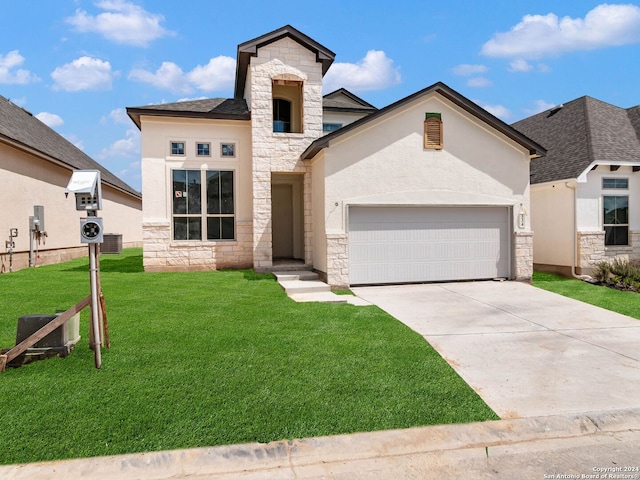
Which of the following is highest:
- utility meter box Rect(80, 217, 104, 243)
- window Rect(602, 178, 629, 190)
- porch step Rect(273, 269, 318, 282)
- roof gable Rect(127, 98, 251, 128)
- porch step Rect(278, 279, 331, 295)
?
roof gable Rect(127, 98, 251, 128)

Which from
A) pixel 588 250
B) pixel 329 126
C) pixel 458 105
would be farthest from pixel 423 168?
pixel 588 250

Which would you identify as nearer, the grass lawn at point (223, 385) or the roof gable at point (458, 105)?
the grass lawn at point (223, 385)

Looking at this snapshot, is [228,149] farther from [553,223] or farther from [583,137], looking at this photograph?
[583,137]

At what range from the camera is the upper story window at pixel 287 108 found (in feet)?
47.6

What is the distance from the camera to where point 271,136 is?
13.5 m

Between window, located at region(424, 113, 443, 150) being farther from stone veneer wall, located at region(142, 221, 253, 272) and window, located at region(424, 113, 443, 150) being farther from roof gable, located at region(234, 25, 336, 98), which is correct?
stone veneer wall, located at region(142, 221, 253, 272)

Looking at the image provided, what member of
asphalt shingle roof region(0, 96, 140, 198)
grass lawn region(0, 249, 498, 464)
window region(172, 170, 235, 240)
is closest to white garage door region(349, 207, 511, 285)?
grass lawn region(0, 249, 498, 464)

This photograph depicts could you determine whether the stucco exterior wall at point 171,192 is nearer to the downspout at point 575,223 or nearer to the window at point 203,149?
the window at point 203,149

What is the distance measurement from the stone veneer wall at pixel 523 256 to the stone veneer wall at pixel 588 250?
2.45 meters

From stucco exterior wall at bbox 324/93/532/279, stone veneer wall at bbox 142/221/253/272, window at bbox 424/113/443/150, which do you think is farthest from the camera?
stone veneer wall at bbox 142/221/253/272

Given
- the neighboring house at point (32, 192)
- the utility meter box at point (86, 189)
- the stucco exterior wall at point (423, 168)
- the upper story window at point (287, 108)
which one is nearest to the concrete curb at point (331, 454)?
the utility meter box at point (86, 189)

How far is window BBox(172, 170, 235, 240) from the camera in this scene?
13.8 meters

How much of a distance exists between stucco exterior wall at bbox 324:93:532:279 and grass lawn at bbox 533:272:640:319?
104 cm

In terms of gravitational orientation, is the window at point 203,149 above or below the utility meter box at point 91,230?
above
